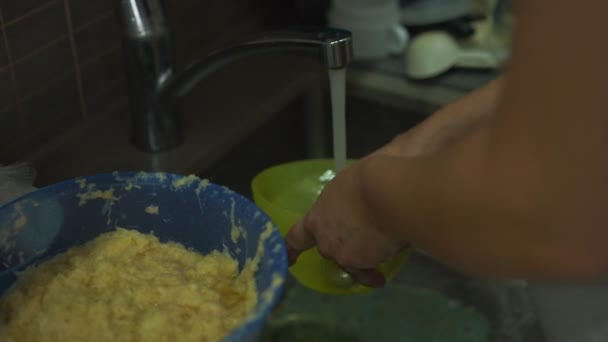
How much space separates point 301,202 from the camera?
82 centimetres

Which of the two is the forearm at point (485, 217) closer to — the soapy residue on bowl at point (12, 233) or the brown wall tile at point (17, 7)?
the soapy residue on bowl at point (12, 233)

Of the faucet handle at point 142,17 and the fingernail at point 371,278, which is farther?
the faucet handle at point 142,17

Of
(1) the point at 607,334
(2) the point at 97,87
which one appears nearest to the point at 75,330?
(2) the point at 97,87

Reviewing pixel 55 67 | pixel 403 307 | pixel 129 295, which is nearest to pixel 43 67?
pixel 55 67

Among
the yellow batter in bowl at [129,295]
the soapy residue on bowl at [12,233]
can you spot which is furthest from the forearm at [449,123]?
the soapy residue on bowl at [12,233]

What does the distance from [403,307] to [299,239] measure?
1.16 ft

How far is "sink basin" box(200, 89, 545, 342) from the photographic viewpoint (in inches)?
36.4

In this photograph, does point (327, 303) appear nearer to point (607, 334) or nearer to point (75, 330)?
point (607, 334)

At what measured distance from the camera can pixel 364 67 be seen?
1.14m

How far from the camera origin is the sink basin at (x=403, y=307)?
0.92 m

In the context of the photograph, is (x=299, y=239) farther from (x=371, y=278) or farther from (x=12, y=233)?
(x=12, y=233)

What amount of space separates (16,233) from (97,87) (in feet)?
1.24

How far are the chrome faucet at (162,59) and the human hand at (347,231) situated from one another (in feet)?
0.69

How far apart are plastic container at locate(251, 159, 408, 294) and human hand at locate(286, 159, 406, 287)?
0.06 m
